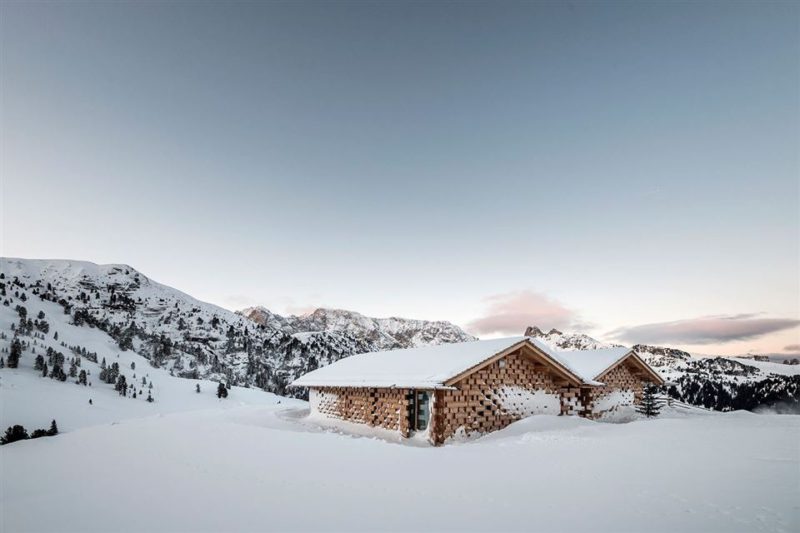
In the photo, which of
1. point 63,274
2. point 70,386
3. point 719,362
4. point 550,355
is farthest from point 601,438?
point 719,362

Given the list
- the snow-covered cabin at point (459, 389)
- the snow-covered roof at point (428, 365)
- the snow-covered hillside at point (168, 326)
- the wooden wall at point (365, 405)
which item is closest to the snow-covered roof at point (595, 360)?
the snow-covered roof at point (428, 365)

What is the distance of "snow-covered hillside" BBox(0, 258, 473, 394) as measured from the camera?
79812mm

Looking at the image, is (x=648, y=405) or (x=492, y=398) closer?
(x=492, y=398)

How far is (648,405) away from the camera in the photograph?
25.4 metres

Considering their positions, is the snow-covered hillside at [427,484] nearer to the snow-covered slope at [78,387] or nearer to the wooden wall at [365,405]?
the wooden wall at [365,405]

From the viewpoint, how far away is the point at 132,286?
14212cm

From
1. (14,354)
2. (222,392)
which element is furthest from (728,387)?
(14,354)

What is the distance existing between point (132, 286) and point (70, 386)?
122m

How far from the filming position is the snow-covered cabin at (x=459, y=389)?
15297 mm

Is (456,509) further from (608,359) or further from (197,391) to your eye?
(197,391)

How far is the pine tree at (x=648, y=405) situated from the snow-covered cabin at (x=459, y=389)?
521 centimetres

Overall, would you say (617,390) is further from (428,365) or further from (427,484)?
(427,484)

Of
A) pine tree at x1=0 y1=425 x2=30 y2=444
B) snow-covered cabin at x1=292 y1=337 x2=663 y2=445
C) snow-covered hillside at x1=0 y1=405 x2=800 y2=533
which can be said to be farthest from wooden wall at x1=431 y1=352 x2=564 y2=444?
pine tree at x1=0 y1=425 x2=30 y2=444

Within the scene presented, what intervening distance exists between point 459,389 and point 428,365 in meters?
2.09
